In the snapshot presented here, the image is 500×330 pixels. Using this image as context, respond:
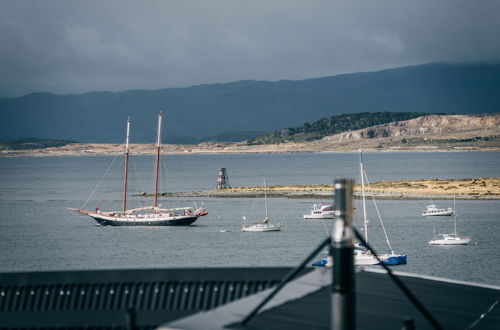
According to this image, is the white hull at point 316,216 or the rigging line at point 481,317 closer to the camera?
the rigging line at point 481,317

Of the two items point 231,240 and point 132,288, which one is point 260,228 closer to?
point 231,240

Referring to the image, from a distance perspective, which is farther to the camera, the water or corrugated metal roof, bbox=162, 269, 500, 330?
the water

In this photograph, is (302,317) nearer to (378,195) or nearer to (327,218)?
(327,218)

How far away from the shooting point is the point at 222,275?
16.2 metres

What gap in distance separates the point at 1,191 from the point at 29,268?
129706 mm

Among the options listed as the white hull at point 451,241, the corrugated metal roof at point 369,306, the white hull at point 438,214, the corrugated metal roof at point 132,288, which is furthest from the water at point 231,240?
the corrugated metal roof at point 132,288

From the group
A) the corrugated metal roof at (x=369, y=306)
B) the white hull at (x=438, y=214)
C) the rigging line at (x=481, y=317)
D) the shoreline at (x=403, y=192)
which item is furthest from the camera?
the shoreline at (x=403, y=192)

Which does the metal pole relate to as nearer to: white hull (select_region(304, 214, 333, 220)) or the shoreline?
white hull (select_region(304, 214, 333, 220))

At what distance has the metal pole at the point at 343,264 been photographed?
340 inches

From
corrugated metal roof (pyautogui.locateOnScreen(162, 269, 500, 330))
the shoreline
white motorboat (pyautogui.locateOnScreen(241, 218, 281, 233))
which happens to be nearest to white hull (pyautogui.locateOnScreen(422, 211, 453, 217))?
the shoreline

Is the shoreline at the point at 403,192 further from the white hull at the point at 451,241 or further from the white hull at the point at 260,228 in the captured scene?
the white hull at the point at 451,241

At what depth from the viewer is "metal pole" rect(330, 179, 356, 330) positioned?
865 cm

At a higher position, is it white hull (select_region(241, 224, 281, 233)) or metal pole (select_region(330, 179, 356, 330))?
white hull (select_region(241, 224, 281, 233))

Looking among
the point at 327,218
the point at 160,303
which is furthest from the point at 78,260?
the point at 160,303
